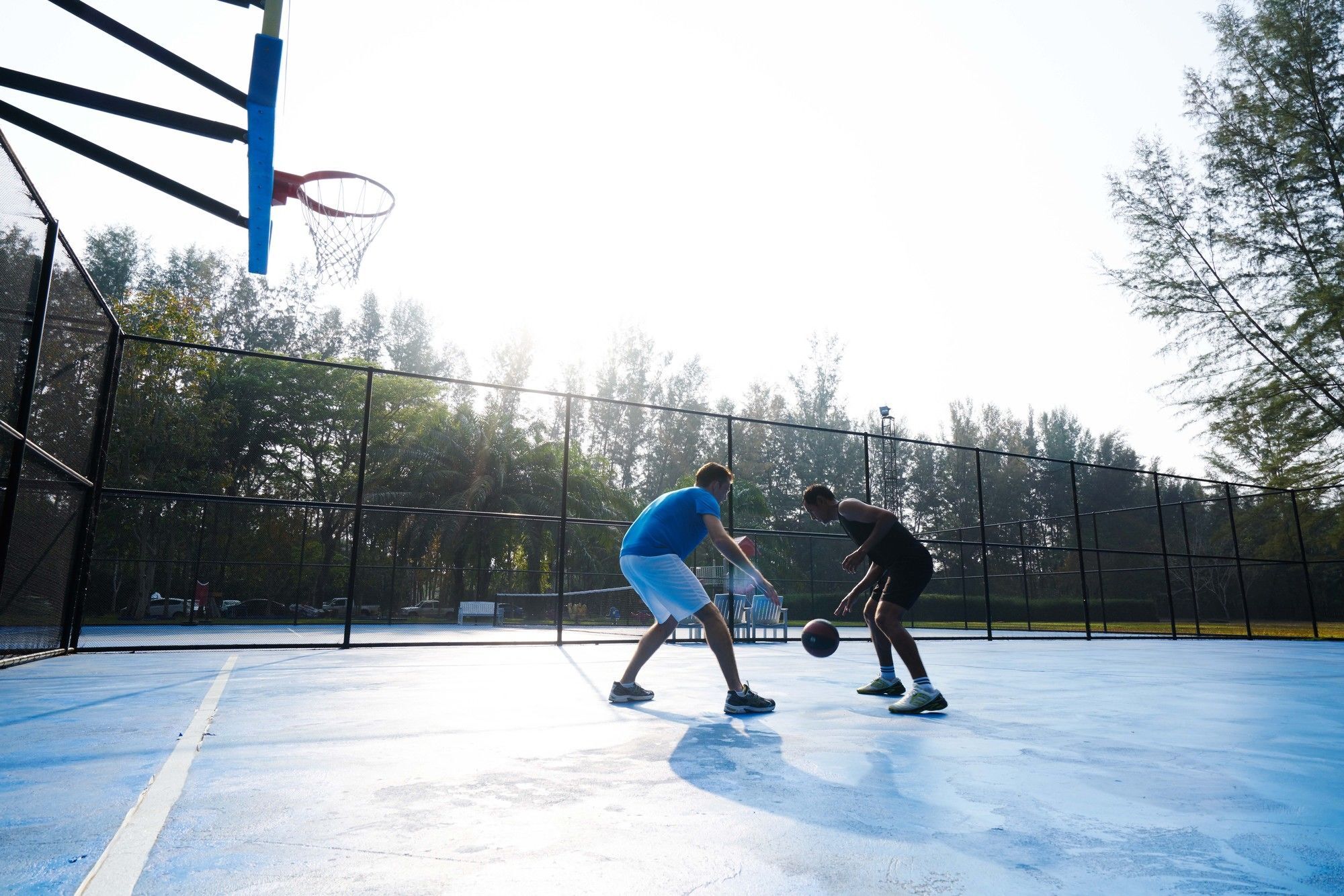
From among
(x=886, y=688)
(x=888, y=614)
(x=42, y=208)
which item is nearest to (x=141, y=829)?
(x=888, y=614)

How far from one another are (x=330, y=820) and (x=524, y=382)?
29.8m

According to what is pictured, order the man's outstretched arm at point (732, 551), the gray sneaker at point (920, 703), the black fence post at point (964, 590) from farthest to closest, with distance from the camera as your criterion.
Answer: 1. the black fence post at point (964, 590)
2. the gray sneaker at point (920, 703)
3. the man's outstretched arm at point (732, 551)

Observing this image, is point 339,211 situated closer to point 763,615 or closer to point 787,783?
point 787,783

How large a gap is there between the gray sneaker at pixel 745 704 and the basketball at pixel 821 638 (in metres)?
1.47

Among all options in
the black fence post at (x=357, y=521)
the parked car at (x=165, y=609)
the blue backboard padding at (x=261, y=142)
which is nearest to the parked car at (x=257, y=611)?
the parked car at (x=165, y=609)

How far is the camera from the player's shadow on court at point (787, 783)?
A: 2141 mm

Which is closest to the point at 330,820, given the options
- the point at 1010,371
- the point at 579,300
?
the point at 579,300

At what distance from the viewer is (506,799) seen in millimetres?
2264

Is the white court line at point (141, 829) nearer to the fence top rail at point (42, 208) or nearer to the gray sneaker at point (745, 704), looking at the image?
the gray sneaker at point (745, 704)

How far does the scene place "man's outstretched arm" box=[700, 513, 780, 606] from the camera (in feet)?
13.3

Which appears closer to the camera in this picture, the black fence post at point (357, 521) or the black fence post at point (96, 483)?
the black fence post at point (96, 483)

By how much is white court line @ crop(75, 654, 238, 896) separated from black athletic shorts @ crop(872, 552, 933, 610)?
362cm

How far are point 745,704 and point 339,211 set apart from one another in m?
4.93

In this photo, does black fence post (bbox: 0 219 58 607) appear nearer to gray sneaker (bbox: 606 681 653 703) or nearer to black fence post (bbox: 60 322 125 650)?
black fence post (bbox: 60 322 125 650)
